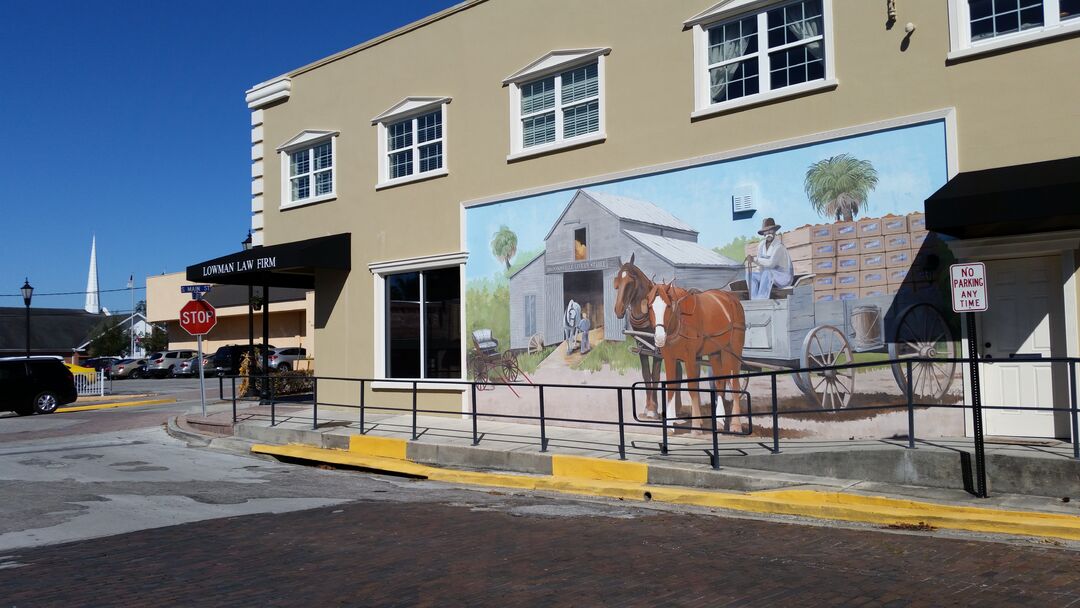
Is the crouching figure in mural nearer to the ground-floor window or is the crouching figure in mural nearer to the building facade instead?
the building facade

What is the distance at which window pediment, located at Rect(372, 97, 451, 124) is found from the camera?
674 inches

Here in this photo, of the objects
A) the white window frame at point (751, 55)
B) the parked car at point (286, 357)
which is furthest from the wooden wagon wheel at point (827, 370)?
the parked car at point (286, 357)

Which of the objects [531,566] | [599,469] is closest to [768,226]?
[599,469]

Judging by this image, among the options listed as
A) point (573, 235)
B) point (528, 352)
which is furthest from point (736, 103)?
point (528, 352)

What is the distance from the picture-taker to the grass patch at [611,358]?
13945 millimetres

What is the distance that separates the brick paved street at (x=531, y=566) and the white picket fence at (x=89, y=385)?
26092mm

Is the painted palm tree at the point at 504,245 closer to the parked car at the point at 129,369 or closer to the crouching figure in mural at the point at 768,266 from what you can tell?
the crouching figure in mural at the point at 768,266

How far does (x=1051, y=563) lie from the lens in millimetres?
6879

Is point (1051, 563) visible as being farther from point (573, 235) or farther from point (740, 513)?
point (573, 235)

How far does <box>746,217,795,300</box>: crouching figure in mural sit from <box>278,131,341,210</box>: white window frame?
10045 mm

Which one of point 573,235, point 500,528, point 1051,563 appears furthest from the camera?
point 573,235

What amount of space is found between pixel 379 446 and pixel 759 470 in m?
6.03

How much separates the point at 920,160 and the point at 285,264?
1210 cm

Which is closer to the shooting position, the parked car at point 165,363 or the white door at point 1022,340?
the white door at point 1022,340
